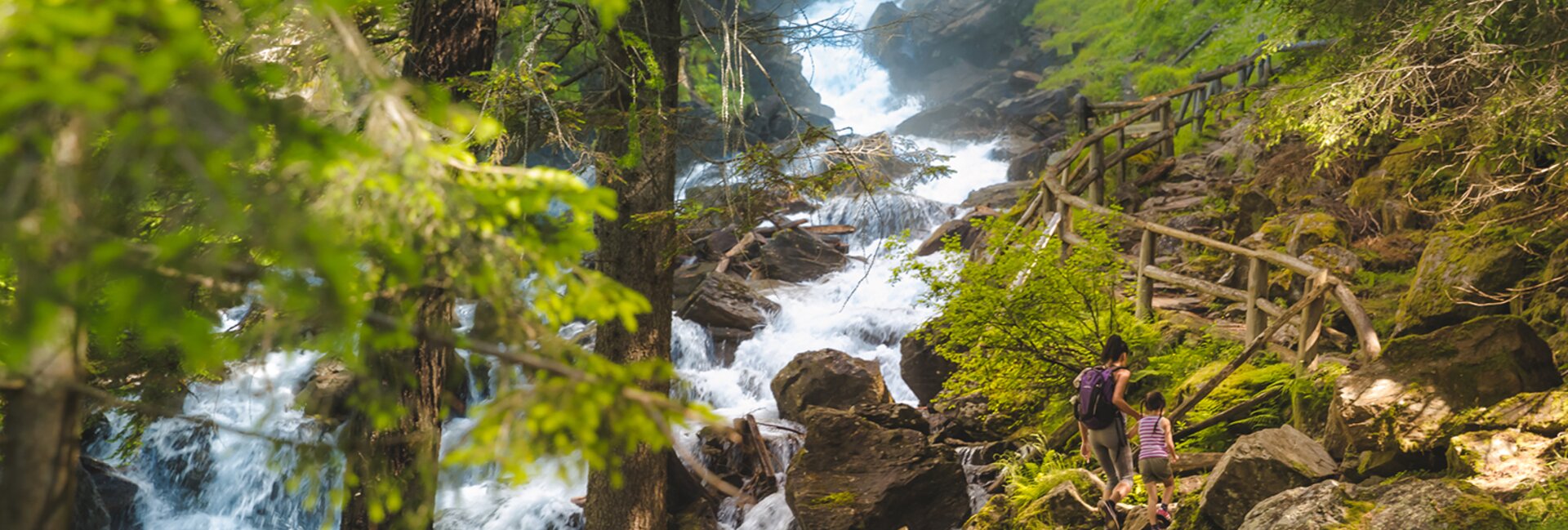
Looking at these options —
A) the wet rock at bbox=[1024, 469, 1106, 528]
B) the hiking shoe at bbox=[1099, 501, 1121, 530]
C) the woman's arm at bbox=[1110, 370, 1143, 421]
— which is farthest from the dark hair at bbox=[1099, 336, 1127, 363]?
the wet rock at bbox=[1024, 469, 1106, 528]

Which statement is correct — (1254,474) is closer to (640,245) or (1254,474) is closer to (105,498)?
(640,245)

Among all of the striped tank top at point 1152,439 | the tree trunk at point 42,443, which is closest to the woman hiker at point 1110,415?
the striped tank top at point 1152,439

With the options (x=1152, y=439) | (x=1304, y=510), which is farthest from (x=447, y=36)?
(x=1304, y=510)

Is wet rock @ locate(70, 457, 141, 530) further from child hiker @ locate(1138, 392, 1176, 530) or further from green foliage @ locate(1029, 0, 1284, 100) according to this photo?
green foliage @ locate(1029, 0, 1284, 100)

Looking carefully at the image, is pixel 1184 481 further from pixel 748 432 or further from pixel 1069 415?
pixel 748 432

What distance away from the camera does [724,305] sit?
1744cm

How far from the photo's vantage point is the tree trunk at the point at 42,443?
222 centimetres

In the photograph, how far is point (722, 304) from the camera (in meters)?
17.4

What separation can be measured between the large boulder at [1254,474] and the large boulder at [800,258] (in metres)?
14.4

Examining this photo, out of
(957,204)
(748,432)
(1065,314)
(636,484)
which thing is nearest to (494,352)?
(636,484)

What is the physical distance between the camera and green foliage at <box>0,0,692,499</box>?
1.68 meters

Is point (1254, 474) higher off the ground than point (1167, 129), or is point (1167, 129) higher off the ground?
point (1167, 129)

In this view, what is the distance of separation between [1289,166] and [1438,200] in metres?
2.52

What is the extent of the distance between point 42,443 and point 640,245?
5.16m
